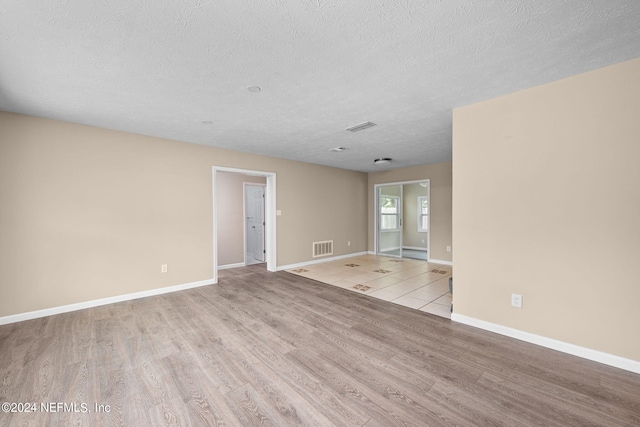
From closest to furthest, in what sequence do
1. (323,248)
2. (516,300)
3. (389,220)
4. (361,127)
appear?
1. (516,300)
2. (361,127)
3. (323,248)
4. (389,220)

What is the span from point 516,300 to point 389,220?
18.5 feet

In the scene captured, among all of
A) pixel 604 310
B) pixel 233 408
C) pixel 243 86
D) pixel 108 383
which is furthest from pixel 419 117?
pixel 108 383

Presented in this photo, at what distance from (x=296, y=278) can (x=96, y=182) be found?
3419 mm

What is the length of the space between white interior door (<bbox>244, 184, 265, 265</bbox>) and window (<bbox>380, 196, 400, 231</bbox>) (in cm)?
359

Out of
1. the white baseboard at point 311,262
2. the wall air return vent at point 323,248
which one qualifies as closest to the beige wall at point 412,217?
the white baseboard at point 311,262

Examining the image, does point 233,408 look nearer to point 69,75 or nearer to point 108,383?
point 108,383

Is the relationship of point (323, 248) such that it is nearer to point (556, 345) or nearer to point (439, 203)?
point (439, 203)

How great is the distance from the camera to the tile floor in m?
3.58

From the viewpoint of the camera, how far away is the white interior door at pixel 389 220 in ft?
24.9

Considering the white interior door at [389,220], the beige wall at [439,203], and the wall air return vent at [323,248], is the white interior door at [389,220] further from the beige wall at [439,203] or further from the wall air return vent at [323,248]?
the wall air return vent at [323,248]

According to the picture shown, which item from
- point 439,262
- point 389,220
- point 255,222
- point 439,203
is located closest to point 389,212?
point 389,220

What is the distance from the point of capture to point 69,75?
214cm

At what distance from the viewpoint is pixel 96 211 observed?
11.2 feet

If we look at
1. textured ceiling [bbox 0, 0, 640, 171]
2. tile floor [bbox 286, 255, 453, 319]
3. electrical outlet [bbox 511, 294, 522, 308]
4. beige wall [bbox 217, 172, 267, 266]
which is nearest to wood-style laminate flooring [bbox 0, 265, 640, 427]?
electrical outlet [bbox 511, 294, 522, 308]
